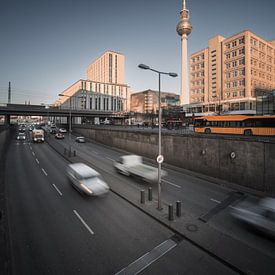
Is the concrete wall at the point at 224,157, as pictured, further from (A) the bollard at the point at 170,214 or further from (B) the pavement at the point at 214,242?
(A) the bollard at the point at 170,214

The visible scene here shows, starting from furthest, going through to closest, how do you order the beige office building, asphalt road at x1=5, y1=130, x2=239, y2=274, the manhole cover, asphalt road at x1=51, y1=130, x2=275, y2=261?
the beige office building → the manhole cover → asphalt road at x1=51, y1=130, x2=275, y2=261 → asphalt road at x1=5, y1=130, x2=239, y2=274

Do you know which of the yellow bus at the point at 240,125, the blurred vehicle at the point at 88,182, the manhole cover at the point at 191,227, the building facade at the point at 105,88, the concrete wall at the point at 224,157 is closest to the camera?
the manhole cover at the point at 191,227

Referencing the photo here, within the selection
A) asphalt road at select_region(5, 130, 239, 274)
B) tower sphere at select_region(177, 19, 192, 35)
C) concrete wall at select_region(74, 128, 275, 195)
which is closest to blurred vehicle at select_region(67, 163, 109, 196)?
asphalt road at select_region(5, 130, 239, 274)

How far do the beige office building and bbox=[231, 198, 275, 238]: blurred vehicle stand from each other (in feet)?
183

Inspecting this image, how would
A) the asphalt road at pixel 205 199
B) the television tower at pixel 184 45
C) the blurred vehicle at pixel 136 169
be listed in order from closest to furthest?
the asphalt road at pixel 205 199
the blurred vehicle at pixel 136 169
the television tower at pixel 184 45

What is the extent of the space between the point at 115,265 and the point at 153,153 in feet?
58.5

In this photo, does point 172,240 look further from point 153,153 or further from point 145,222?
point 153,153

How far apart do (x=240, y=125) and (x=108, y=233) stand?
21.6 metres

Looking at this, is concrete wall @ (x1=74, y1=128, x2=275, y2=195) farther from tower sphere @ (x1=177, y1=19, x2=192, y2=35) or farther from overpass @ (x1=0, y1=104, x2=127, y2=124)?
tower sphere @ (x1=177, y1=19, x2=192, y2=35)

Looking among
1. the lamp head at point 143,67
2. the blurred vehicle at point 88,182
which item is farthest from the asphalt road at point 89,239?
the lamp head at point 143,67

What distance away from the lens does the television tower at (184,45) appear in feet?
224

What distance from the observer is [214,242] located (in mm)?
7195

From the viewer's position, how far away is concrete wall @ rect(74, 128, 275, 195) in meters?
12.5

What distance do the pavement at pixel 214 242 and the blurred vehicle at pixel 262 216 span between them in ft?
3.87
